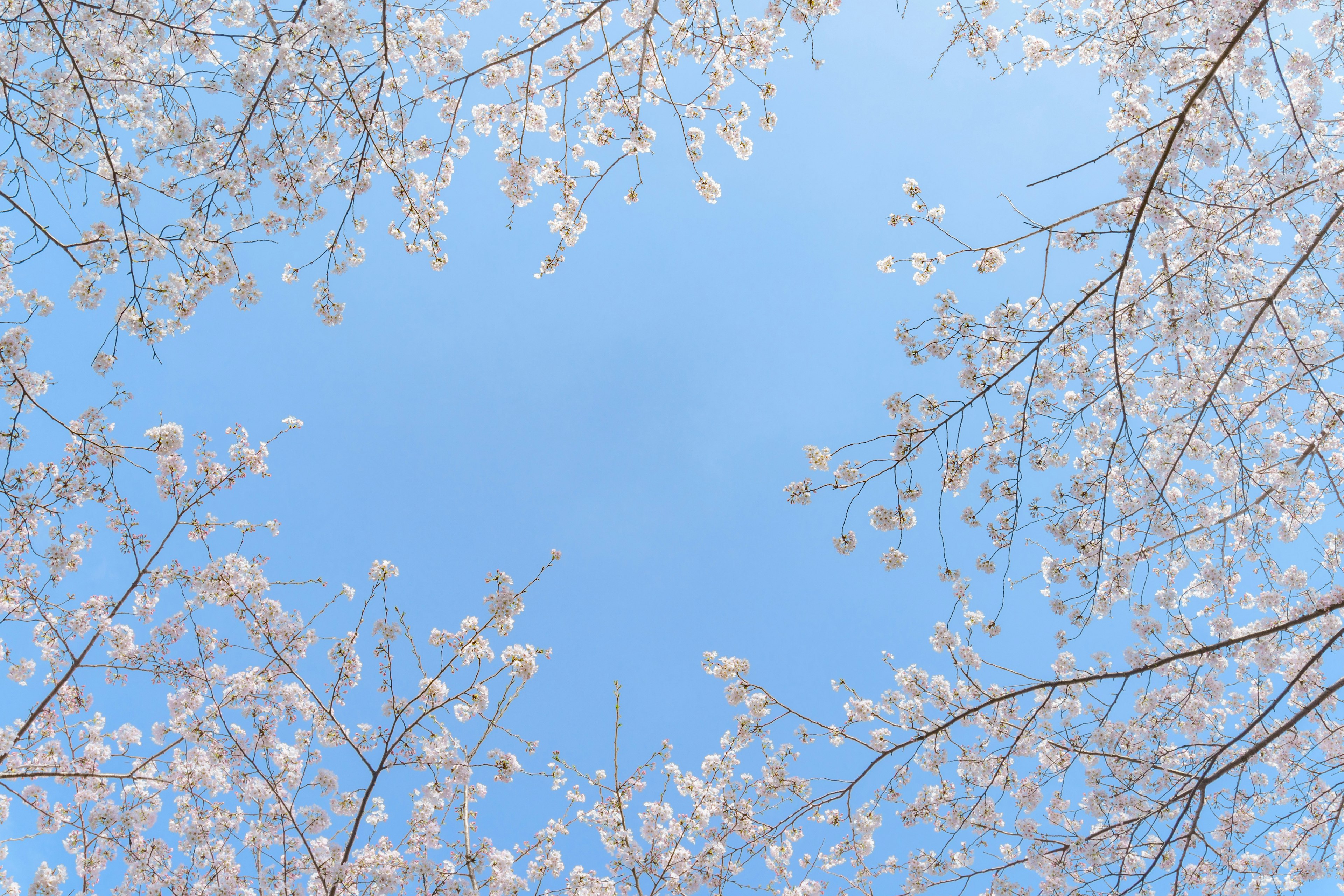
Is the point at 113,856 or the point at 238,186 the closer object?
the point at 238,186

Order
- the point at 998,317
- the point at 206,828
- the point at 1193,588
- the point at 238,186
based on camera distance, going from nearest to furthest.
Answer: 1. the point at 238,186
2. the point at 998,317
3. the point at 206,828
4. the point at 1193,588

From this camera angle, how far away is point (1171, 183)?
4539mm

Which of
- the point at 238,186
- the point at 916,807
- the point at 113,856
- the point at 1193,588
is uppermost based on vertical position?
the point at 238,186

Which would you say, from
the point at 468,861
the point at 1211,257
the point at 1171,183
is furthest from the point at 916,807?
the point at 1171,183

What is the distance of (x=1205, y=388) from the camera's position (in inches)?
199

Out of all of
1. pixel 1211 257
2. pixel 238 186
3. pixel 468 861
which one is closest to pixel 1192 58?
pixel 1211 257

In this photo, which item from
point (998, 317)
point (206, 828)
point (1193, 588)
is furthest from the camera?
point (1193, 588)

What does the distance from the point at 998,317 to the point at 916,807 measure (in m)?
3.69

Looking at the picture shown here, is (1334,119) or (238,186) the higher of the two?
(238,186)

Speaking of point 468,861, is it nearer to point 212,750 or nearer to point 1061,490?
point 212,750

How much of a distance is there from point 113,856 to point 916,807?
5.93 meters

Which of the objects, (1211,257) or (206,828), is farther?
(206,828)

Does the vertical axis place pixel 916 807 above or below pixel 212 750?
below

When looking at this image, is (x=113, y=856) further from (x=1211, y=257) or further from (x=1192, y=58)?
(x=1192, y=58)
